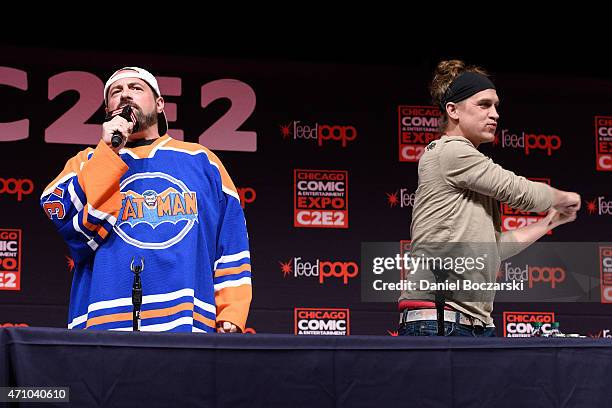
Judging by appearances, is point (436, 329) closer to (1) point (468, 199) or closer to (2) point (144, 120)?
(1) point (468, 199)

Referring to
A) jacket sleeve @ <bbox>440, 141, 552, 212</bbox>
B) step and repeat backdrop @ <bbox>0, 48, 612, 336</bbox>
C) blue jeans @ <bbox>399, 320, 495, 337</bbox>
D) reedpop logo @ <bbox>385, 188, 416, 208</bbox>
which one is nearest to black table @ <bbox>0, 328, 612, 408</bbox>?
blue jeans @ <bbox>399, 320, 495, 337</bbox>

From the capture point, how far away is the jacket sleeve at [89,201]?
263cm

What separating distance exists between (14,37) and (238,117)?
117 cm

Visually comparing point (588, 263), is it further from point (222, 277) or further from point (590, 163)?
point (222, 277)

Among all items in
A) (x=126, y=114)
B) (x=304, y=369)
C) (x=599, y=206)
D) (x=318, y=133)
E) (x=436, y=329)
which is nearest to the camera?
(x=304, y=369)

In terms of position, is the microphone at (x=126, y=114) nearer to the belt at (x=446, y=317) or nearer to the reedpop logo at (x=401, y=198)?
the belt at (x=446, y=317)

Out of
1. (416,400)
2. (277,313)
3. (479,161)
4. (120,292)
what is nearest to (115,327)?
(120,292)

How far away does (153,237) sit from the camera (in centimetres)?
271

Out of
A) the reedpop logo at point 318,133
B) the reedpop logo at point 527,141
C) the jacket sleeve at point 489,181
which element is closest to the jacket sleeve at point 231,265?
the jacket sleeve at point 489,181

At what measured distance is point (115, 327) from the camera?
2.62 meters

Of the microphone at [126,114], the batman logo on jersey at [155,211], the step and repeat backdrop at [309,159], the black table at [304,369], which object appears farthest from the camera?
the step and repeat backdrop at [309,159]

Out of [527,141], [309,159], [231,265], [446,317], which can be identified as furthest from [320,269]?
[446,317]

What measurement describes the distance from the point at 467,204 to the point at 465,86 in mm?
357

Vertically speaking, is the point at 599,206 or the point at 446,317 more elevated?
the point at 599,206
